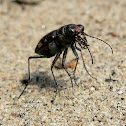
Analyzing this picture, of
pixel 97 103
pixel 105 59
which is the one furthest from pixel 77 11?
pixel 97 103

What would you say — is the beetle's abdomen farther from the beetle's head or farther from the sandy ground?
the sandy ground

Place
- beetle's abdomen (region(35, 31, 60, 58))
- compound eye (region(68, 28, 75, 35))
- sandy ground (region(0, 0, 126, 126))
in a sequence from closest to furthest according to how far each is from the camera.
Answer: compound eye (region(68, 28, 75, 35))
sandy ground (region(0, 0, 126, 126))
beetle's abdomen (region(35, 31, 60, 58))

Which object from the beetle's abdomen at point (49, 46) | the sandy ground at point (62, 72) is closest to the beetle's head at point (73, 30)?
the beetle's abdomen at point (49, 46)

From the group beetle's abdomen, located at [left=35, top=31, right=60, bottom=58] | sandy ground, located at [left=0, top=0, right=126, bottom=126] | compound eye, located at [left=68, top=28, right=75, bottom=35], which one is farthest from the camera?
beetle's abdomen, located at [left=35, top=31, right=60, bottom=58]

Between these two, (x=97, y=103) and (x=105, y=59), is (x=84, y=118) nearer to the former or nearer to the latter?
(x=97, y=103)

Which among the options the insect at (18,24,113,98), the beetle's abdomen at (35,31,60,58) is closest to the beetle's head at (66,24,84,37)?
the insect at (18,24,113,98)

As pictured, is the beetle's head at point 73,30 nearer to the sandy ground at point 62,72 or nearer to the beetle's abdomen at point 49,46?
the beetle's abdomen at point 49,46
